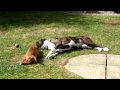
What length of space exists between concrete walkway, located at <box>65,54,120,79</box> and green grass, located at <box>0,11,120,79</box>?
27 cm

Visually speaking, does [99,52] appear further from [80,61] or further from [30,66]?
[30,66]

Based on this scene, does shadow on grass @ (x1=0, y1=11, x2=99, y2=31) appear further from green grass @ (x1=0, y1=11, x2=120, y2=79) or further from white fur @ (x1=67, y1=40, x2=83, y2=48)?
white fur @ (x1=67, y1=40, x2=83, y2=48)

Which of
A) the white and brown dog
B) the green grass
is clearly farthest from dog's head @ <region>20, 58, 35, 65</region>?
the white and brown dog

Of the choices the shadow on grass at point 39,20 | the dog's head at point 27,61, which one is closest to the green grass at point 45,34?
the shadow on grass at point 39,20

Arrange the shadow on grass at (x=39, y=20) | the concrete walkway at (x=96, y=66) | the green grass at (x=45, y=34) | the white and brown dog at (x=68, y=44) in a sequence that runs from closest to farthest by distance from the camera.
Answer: the concrete walkway at (x=96, y=66) < the green grass at (x=45, y=34) < the white and brown dog at (x=68, y=44) < the shadow on grass at (x=39, y=20)

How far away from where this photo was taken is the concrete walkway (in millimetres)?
6180

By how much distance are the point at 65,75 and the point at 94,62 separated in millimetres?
1190

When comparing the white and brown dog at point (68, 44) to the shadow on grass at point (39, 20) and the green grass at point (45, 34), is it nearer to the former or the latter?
the green grass at point (45, 34)

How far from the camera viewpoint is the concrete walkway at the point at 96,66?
618 centimetres

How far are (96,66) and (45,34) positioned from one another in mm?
3768

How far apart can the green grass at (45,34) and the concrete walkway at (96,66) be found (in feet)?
0.87

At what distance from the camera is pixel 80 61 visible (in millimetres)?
7191
